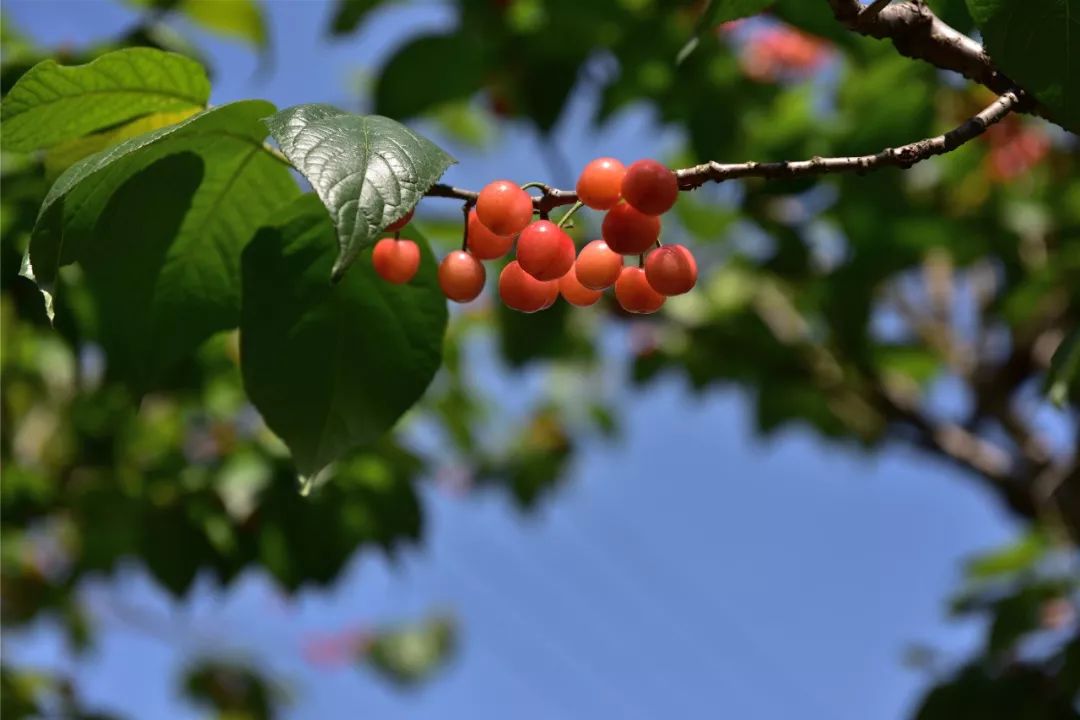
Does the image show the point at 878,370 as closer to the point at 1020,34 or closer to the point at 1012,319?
the point at 1012,319

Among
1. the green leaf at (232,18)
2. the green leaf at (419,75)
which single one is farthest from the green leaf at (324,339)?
the green leaf at (232,18)

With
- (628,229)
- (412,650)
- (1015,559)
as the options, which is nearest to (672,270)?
(628,229)

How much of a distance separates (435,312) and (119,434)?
1435 mm

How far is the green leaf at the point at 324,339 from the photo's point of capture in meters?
0.89

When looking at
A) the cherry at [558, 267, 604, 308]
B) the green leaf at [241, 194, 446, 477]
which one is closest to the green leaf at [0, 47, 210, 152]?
the green leaf at [241, 194, 446, 477]

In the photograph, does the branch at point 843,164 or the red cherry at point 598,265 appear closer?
the branch at point 843,164

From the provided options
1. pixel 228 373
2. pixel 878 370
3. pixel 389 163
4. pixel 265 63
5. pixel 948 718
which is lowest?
pixel 389 163

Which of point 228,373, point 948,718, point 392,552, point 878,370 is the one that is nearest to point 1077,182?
point 878,370

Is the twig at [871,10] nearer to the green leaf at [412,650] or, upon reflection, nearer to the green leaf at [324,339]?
the green leaf at [324,339]

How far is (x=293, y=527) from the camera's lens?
75.9 inches

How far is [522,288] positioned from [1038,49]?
0.41 metres

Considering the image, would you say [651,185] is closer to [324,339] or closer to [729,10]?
[729,10]

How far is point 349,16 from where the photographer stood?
1.90 m

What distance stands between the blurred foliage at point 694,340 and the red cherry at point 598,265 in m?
0.46
